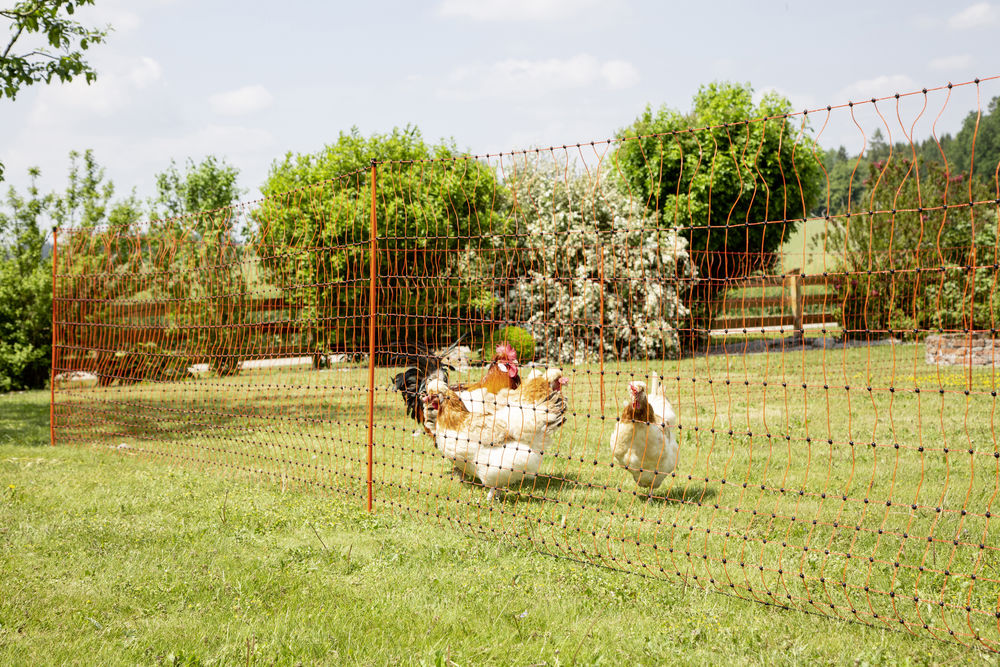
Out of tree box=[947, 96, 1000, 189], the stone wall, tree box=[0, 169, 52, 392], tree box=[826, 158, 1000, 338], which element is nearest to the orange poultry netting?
the stone wall

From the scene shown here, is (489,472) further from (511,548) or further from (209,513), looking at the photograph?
(209,513)

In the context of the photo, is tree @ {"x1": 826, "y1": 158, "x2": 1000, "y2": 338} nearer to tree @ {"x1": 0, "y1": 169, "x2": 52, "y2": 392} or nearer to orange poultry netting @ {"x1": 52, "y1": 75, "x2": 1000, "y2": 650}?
orange poultry netting @ {"x1": 52, "y1": 75, "x2": 1000, "y2": 650}

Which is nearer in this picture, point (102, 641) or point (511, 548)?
point (102, 641)

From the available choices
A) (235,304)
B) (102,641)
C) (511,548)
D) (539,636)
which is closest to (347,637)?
(539,636)

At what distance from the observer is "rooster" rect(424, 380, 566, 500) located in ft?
16.8

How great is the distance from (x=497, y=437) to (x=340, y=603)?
76.1 inches

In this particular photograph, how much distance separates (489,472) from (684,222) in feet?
46.1

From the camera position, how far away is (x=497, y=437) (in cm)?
519

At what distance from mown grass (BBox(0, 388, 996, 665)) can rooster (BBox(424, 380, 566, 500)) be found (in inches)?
25.4

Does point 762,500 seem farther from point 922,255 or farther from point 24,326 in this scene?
point 24,326

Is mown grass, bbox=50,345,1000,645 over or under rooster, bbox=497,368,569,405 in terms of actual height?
under

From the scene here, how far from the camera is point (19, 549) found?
167 inches

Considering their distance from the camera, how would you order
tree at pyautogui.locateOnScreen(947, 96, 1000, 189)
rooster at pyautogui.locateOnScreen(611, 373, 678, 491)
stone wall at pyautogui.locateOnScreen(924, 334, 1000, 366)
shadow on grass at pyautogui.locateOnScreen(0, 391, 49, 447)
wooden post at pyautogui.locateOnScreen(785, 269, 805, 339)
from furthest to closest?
1. tree at pyautogui.locateOnScreen(947, 96, 1000, 189)
2. stone wall at pyautogui.locateOnScreen(924, 334, 1000, 366)
3. shadow on grass at pyautogui.locateOnScreen(0, 391, 49, 447)
4. rooster at pyautogui.locateOnScreen(611, 373, 678, 491)
5. wooden post at pyautogui.locateOnScreen(785, 269, 805, 339)

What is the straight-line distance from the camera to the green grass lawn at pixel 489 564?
10.1ft
